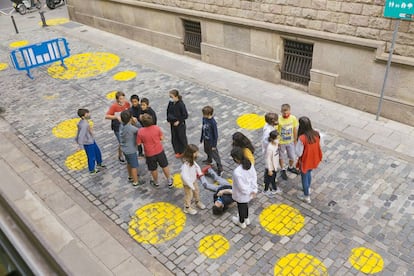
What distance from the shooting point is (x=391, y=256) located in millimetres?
5383

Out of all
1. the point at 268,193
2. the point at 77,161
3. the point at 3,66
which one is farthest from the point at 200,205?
the point at 3,66

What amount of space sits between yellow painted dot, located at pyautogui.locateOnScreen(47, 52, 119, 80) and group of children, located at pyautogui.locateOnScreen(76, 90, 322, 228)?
5936mm

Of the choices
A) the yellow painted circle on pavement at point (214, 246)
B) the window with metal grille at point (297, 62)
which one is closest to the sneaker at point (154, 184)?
the yellow painted circle on pavement at point (214, 246)

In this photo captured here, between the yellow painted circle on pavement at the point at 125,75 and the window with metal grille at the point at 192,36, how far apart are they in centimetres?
245

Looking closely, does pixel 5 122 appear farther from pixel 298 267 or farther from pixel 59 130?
pixel 298 267

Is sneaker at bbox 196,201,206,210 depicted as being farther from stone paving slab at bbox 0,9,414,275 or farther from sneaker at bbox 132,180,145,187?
sneaker at bbox 132,180,145,187

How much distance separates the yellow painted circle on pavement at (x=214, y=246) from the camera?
5.60m

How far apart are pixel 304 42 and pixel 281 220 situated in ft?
18.6

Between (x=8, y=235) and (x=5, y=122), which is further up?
(x=8, y=235)

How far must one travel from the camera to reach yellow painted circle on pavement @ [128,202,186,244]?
597 centimetres

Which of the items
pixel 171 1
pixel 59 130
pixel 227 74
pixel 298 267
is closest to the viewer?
pixel 298 267

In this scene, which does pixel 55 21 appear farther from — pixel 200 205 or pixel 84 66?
pixel 200 205

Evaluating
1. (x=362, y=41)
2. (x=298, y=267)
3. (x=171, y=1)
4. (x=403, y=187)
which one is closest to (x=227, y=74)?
(x=171, y=1)

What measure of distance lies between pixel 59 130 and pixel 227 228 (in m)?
5.53
